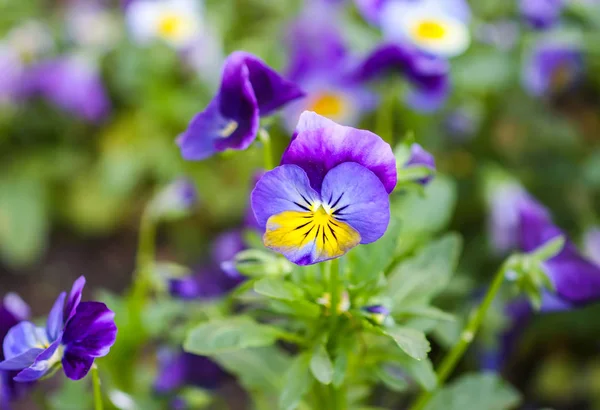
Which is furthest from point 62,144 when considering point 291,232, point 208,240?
Result: point 291,232

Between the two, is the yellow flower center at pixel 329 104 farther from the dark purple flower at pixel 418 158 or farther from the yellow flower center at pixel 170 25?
the dark purple flower at pixel 418 158

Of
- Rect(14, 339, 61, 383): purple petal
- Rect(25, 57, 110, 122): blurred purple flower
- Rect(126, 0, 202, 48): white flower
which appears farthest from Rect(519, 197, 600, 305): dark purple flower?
Rect(25, 57, 110, 122): blurred purple flower

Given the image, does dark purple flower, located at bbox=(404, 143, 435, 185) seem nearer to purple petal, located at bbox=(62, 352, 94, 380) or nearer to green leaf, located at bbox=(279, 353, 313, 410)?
green leaf, located at bbox=(279, 353, 313, 410)

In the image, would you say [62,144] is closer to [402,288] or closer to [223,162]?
[223,162]

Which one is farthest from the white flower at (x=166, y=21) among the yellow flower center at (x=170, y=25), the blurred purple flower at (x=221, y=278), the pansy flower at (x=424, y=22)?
the blurred purple flower at (x=221, y=278)

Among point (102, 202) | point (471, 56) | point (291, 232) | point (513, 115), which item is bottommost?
point (102, 202)
